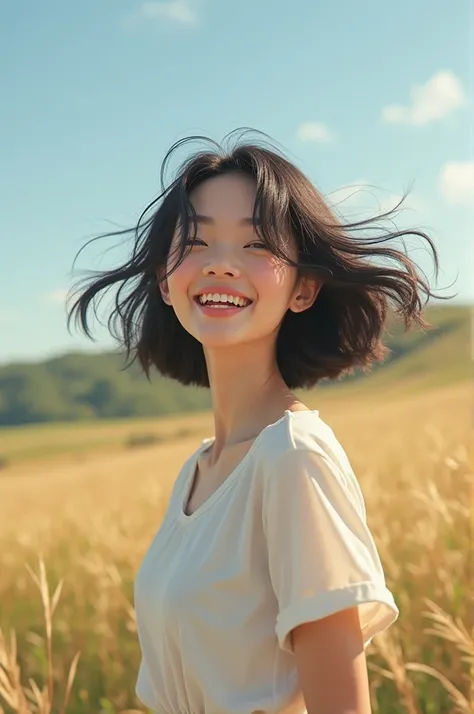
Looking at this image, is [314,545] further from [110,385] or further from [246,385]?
[110,385]

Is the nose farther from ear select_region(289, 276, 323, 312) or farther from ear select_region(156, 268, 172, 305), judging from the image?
ear select_region(156, 268, 172, 305)

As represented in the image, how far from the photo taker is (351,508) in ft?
4.84

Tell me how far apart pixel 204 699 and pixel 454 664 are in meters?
1.42

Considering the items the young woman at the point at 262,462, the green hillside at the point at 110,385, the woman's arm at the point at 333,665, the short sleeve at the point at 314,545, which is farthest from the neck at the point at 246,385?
the green hillside at the point at 110,385

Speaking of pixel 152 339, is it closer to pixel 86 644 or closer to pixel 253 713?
pixel 253 713

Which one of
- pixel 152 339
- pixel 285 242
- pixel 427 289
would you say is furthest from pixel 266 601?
pixel 152 339

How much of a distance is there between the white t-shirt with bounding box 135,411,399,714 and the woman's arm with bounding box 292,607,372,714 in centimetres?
4

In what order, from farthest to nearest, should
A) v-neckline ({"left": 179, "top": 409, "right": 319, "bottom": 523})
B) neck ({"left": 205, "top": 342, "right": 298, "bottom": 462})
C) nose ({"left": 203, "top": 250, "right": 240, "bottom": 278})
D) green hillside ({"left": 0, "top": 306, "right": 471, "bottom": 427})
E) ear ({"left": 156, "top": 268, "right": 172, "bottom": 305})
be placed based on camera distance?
1. green hillside ({"left": 0, "top": 306, "right": 471, "bottom": 427})
2. ear ({"left": 156, "top": 268, "right": 172, "bottom": 305})
3. neck ({"left": 205, "top": 342, "right": 298, "bottom": 462})
4. nose ({"left": 203, "top": 250, "right": 240, "bottom": 278})
5. v-neckline ({"left": 179, "top": 409, "right": 319, "bottom": 523})

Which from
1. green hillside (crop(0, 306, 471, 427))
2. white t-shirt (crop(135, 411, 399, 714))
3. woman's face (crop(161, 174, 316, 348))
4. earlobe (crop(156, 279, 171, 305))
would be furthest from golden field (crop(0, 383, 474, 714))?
green hillside (crop(0, 306, 471, 427))

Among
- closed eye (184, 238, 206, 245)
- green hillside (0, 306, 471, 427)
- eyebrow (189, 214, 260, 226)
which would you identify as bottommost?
green hillside (0, 306, 471, 427)

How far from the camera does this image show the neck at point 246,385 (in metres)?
1.90

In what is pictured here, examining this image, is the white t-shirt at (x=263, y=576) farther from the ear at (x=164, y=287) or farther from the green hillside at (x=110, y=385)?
the green hillside at (x=110, y=385)

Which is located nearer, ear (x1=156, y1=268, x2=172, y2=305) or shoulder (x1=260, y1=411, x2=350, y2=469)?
shoulder (x1=260, y1=411, x2=350, y2=469)

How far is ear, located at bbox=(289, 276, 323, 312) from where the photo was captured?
1944 millimetres
